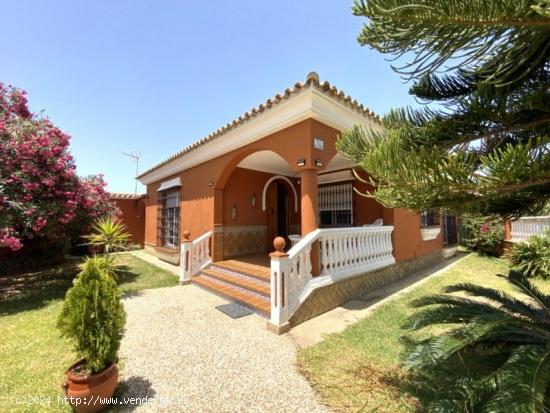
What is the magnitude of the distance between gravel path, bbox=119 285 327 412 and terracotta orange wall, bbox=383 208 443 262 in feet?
17.7

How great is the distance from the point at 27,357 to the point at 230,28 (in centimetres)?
840

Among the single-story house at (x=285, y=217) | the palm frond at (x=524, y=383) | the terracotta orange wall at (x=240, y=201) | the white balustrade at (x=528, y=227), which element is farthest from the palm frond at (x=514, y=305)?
the white balustrade at (x=528, y=227)

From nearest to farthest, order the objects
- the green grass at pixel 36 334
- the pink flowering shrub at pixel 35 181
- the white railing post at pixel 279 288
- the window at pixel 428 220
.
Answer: the green grass at pixel 36 334, the white railing post at pixel 279 288, the pink flowering shrub at pixel 35 181, the window at pixel 428 220

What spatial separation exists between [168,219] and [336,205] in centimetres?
814

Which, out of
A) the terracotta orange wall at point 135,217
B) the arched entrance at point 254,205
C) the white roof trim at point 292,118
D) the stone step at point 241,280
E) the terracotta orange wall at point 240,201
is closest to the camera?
the white roof trim at point 292,118

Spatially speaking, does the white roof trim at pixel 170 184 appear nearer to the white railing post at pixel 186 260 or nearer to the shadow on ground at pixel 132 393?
the white railing post at pixel 186 260

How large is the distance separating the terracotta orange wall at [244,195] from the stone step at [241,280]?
1873mm

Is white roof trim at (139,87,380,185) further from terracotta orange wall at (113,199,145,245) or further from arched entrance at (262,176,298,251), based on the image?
terracotta orange wall at (113,199,145,245)

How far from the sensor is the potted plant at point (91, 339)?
2.61 meters

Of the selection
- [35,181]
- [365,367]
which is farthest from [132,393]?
[35,181]

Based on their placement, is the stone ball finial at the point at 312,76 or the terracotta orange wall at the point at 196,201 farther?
the terracotta orange wall at the point at 196,201

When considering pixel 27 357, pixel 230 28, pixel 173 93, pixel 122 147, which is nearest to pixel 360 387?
pixel 27 357

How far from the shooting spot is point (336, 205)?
33.2 feet

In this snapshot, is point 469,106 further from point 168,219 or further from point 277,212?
point 168,219
